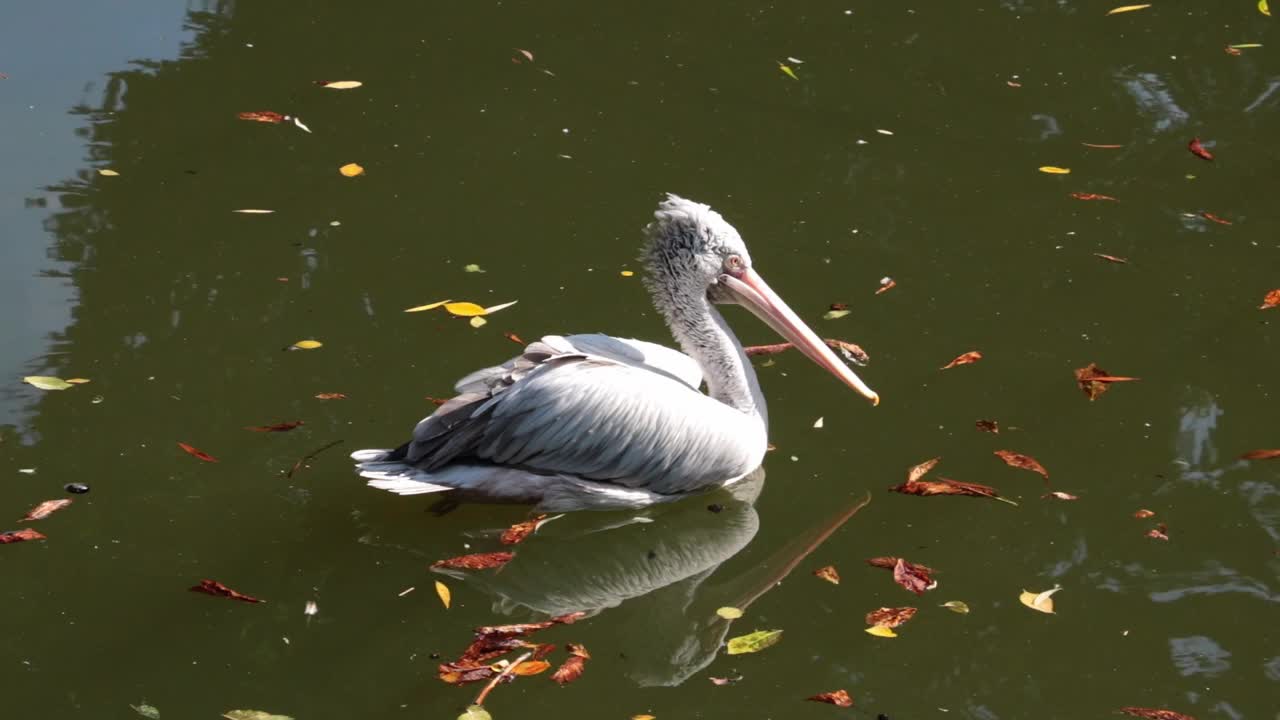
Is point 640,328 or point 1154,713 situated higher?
point 640,328

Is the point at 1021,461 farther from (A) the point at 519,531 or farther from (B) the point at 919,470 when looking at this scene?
(A) the point at 519,531

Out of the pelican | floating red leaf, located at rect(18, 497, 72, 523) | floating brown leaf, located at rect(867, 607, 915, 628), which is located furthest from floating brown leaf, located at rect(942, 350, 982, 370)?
floating red leaf, located at rect(18, 497, 72, 523)

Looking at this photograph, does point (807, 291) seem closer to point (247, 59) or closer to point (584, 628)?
point (584, 628)

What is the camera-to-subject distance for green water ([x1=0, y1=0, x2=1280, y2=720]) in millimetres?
3520

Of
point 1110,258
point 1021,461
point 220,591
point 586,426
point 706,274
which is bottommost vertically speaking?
point 220,591

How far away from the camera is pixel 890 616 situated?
3633 mm

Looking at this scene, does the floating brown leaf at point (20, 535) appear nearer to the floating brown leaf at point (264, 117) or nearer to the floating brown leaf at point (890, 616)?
the floating brown leaf at point (890, 616)

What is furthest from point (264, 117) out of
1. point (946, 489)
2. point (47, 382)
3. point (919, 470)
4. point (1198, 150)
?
point (1198, 150)

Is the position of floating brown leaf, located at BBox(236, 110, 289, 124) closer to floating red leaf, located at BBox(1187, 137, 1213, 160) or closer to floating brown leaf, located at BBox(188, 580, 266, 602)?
floating brown leaf, located at BBox(188, 580, 266, 602)

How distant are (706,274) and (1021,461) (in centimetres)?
110

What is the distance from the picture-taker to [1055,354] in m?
4.84

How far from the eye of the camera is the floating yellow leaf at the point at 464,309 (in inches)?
191

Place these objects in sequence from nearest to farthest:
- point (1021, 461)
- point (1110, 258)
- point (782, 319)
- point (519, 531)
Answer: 1. point (519, 531)
2. point (1021, 461)
3. point (782, 319)
4. point (1110, 258)

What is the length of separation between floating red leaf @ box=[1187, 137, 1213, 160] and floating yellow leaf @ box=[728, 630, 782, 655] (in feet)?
12.1
